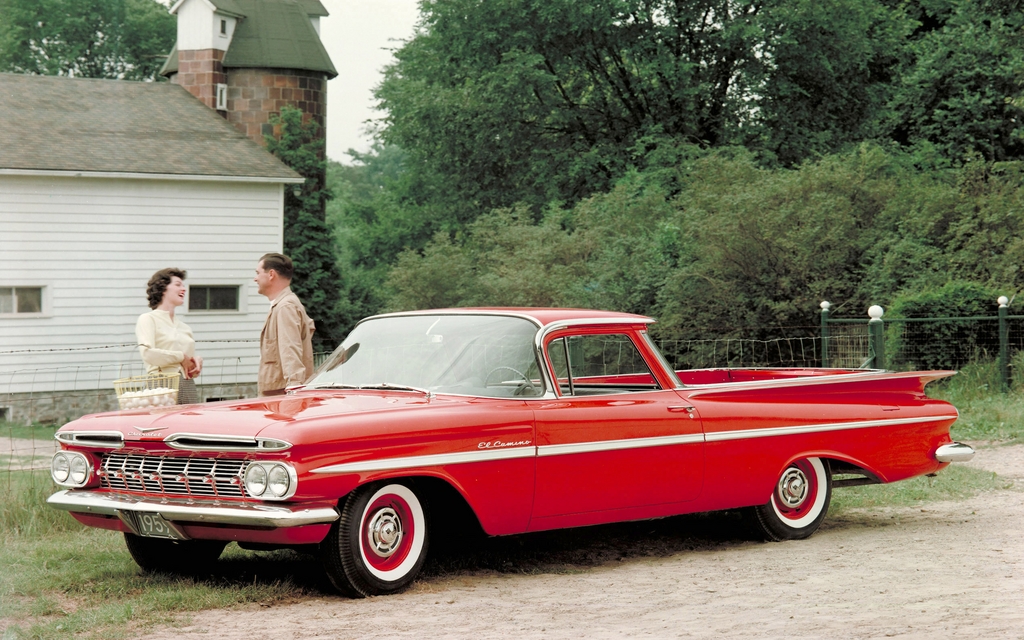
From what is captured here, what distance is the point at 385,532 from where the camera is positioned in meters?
6.37

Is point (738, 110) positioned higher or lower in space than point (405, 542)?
higher

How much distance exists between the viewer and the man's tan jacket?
851 centimetres

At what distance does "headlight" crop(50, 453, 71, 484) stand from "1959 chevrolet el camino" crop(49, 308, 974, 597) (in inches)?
0.5

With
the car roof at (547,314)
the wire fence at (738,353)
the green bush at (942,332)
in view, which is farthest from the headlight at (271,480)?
the green bush at (942,332)

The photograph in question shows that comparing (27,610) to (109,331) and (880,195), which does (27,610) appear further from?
(109,331)

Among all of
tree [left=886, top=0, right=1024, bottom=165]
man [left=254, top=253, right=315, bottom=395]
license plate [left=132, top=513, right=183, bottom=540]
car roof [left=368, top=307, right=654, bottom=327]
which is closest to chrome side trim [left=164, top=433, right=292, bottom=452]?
license plate [left=132, top=513, right=183, bottom=540]

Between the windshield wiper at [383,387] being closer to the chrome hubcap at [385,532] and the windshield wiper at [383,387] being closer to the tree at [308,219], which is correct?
the chrome hubcap at [385,532]

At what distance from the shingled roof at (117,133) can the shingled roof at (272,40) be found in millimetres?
2487

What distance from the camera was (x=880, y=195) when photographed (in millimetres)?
22156

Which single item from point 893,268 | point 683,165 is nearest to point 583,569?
point 893,268

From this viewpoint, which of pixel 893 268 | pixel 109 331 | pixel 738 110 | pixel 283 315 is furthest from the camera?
pixel 738 110

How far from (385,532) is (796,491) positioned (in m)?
3.17

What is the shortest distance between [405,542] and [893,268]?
15.8 metres

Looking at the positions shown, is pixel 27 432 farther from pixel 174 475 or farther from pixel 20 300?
pixel 174 475
